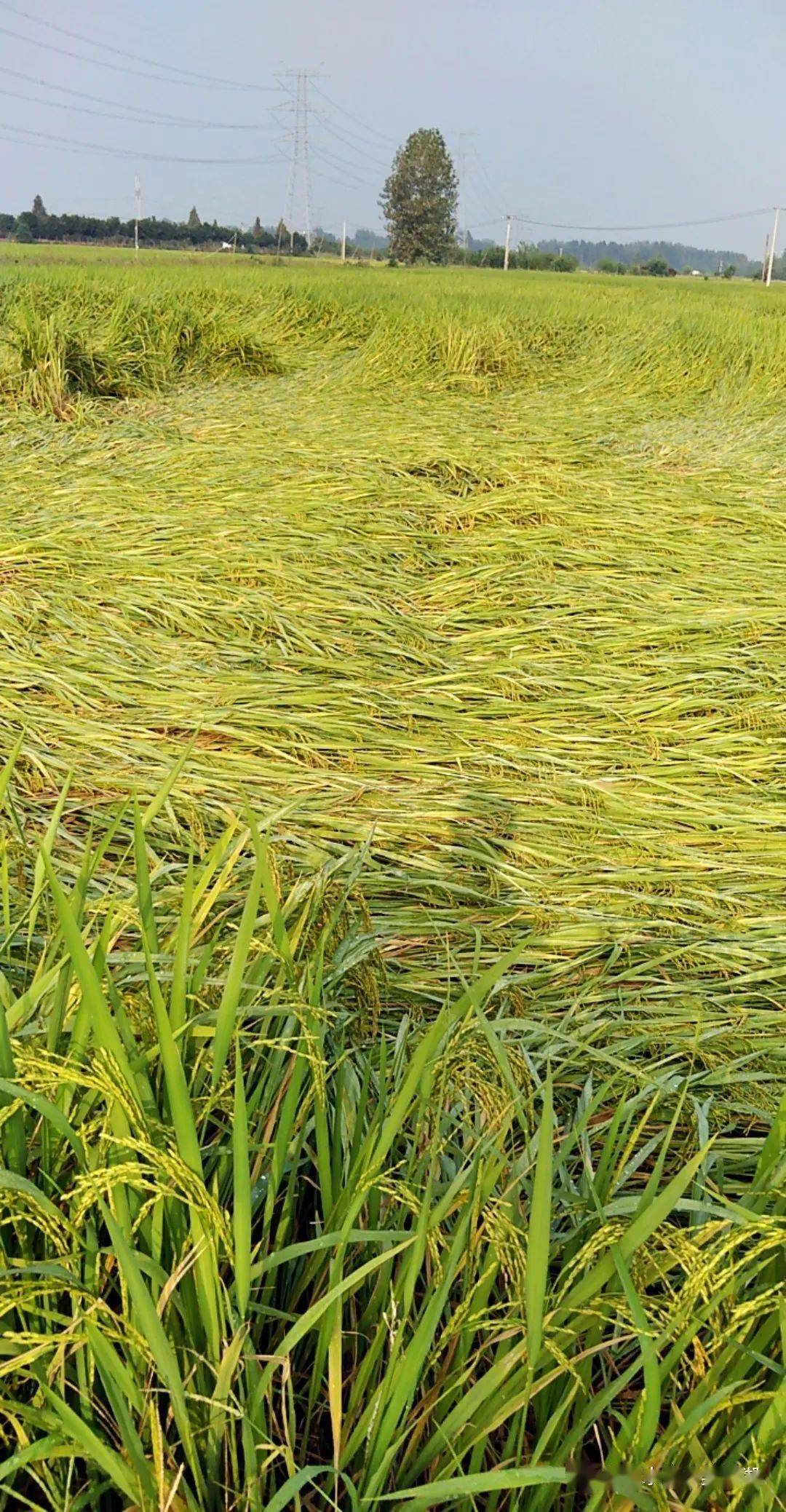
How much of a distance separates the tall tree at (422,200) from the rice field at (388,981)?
65447 millimetres

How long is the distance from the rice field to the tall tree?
65.4 meters

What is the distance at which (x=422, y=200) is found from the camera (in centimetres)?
6506

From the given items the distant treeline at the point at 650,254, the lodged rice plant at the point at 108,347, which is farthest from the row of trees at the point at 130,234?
the distant treeline at the point at 650,254

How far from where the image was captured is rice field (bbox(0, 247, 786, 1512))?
2.18ft

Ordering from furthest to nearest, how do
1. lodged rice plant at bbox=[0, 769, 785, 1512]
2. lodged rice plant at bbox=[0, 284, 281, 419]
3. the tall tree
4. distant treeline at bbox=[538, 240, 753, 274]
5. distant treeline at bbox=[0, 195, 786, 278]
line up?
1. distant treeline at bbox=[538, 240, 753, 274]
2. the tall tree
3. distant treeline at bbox=[0, 195, 786, 278]
4. lodged rice plant at bbox=[0, 284, 281, 419]
5. lodged rice plant at bbox=[0, 769, 785, 1512]

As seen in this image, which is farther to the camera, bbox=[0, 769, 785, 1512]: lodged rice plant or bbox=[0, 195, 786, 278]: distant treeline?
bbox=[0, 195, 786, 278]: distant treeline

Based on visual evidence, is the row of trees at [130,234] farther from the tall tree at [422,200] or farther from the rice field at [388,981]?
the rice field at [388,981]

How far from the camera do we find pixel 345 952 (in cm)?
121

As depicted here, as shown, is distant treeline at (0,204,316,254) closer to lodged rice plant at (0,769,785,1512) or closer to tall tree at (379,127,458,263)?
tall tree at (379,127,458,263)

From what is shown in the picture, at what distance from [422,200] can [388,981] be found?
240ft

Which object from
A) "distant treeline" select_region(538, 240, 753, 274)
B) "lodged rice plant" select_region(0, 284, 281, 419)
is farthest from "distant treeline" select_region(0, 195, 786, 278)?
"distant treeline" select_region(538, 240, 753, 274)

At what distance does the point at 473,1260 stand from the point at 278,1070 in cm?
23

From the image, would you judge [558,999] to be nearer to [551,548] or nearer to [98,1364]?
[98,1364]

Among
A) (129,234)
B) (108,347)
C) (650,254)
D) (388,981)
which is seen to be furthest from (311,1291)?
(650,254)
